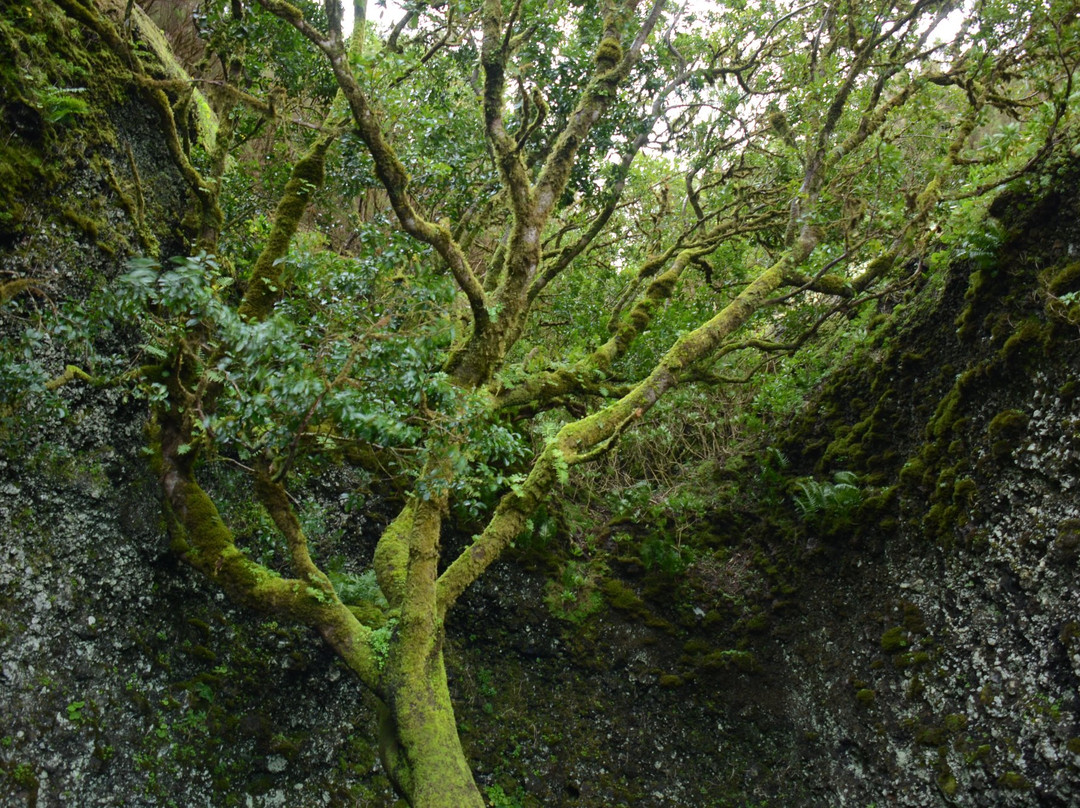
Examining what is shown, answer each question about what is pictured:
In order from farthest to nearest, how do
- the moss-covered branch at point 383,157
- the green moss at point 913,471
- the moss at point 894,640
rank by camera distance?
the green moss at point 913,471
the moss at point 894,640
the moss-covered branch at point 383,157

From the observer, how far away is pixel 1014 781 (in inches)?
177

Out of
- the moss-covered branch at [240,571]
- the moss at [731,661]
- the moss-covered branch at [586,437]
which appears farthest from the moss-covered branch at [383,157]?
the moss at [731,661]

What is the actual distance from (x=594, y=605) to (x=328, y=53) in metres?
5.94

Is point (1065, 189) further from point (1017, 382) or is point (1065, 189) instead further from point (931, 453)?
point (931, 453)

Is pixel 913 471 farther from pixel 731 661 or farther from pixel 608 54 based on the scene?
pixel 608 54

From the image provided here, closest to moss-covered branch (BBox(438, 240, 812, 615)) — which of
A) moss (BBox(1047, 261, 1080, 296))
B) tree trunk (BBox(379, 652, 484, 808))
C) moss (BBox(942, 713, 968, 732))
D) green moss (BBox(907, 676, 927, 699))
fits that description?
tree trunk (BBox(379, 652, 484, 808))

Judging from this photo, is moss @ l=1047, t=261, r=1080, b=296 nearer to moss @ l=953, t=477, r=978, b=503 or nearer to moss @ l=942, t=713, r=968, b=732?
moss @ l=953, t=477, r=978, b=503

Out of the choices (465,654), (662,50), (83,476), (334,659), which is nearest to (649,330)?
(662,50)

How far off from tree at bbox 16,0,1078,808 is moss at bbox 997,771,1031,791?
3685mm

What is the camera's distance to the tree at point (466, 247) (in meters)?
4.16

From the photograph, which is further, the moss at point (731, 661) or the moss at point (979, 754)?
the moss at point (731, 661)

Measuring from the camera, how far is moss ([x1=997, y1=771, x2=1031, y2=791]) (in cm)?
446

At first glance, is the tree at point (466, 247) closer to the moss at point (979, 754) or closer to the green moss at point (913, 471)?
the green moss at point (913, 471)

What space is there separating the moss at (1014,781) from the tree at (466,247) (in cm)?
369
